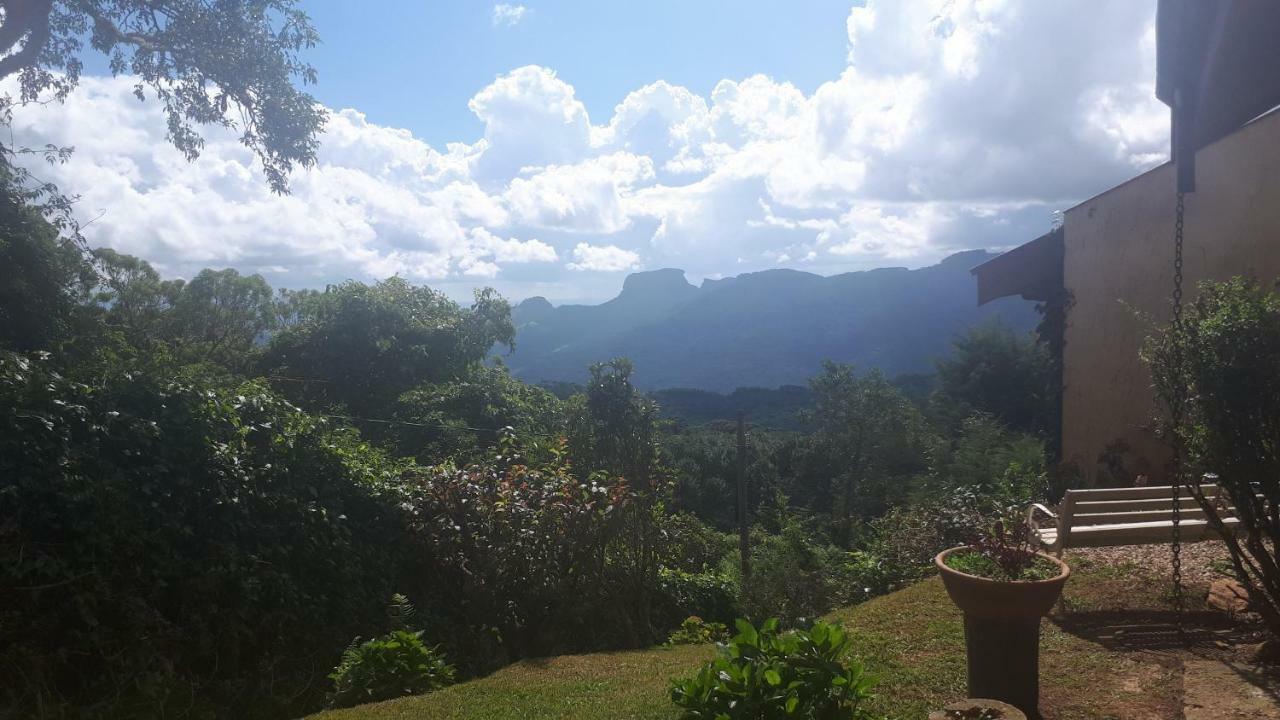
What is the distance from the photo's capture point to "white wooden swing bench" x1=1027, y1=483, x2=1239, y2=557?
16.6 ft

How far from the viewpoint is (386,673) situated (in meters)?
5.37

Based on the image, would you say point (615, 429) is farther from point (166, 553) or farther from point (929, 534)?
point (166, 553)

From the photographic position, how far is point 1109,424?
9641 millimetres

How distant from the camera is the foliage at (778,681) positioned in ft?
10.1

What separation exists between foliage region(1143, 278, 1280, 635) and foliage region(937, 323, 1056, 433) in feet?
60.6

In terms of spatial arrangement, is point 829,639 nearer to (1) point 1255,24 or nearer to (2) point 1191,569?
(2) point 1191,569

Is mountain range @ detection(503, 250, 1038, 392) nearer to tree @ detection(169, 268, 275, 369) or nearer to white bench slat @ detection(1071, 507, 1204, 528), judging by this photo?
tree @ detection(169, 268, 275, 369)

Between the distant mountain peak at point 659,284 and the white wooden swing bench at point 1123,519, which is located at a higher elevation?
the distant mountain peak at point 659,284

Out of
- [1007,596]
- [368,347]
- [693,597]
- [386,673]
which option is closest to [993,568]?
[1007,596]

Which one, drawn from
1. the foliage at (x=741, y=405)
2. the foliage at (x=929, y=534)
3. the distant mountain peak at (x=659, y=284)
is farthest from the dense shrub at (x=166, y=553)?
the distant mountain peak at (x=659, y=284)

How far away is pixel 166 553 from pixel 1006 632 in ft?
16.5

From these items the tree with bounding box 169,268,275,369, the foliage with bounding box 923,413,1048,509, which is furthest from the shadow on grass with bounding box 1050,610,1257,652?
the tree with bounding box 169,268,275,369

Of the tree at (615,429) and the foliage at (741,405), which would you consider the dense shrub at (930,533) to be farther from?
the foliage at (741,405)

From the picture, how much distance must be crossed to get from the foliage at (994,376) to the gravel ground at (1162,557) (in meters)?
15.5
